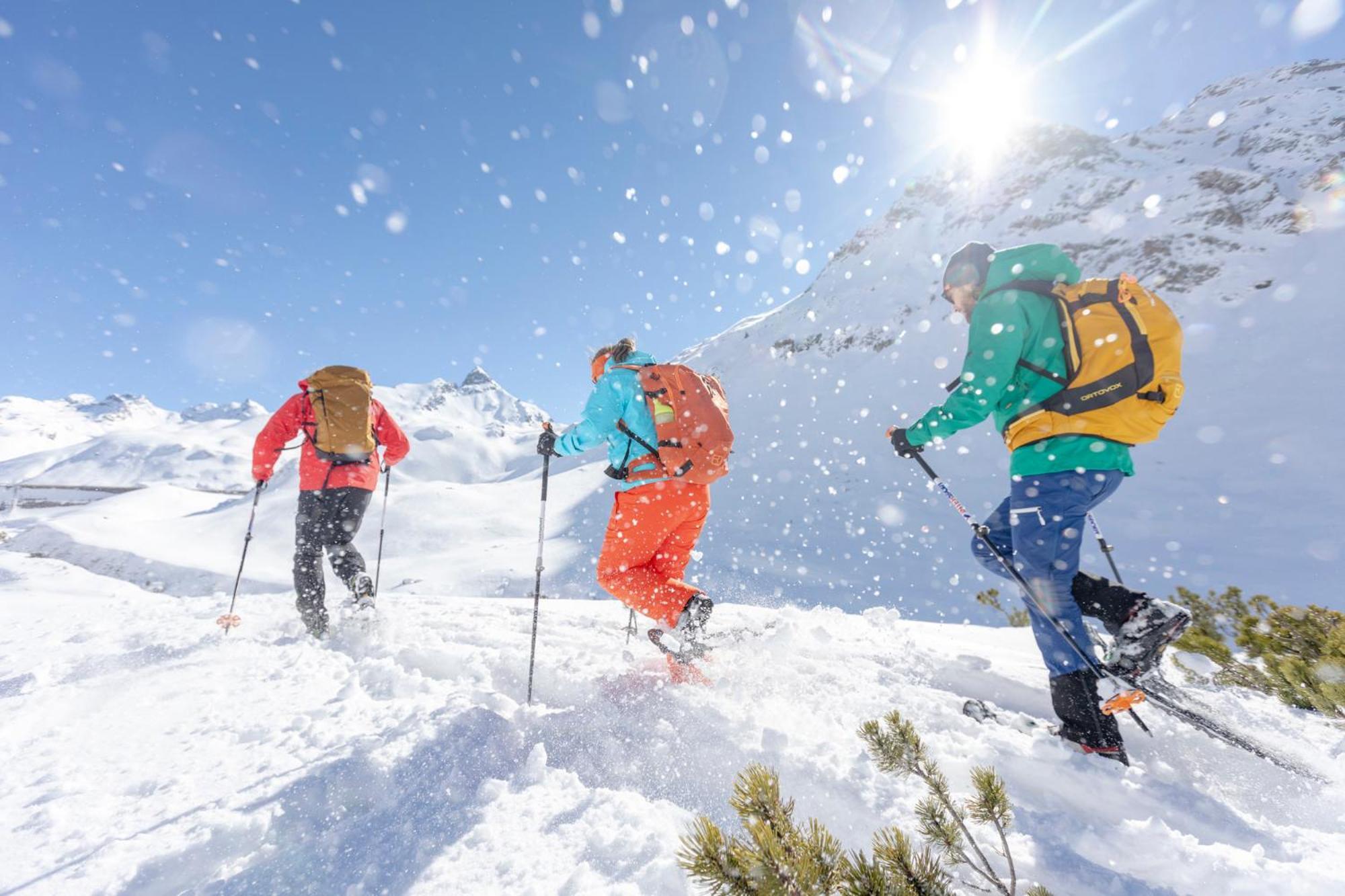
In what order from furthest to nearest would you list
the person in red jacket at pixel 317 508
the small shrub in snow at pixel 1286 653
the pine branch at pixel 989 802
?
the person in red jacket at pixel 317 508 < the small shrub in snow at pixel 1286 653 < the pine branch at pixel 989 802

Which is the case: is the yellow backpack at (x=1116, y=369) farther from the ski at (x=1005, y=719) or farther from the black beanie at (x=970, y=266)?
the ski at (x=1005, y=719)

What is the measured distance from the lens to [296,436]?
430 cm

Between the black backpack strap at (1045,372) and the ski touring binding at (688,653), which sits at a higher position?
the black backpack strap at (1045,372)

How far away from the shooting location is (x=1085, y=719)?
2096mm

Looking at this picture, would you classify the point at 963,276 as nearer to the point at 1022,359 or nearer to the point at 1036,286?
the point at 1036,286

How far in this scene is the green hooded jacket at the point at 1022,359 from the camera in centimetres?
226

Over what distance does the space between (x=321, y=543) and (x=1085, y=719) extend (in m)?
4.80

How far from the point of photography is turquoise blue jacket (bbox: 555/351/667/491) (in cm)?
316

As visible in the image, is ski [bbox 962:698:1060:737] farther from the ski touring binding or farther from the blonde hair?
the blonde hair

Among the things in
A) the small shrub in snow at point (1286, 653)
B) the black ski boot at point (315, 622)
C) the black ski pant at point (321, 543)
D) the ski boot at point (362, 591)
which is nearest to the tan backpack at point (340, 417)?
the black ski pant at point (321, 543)

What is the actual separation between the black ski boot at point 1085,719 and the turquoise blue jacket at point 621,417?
83.0 inches

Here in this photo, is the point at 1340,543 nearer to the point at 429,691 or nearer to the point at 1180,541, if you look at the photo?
the point at 1180,541

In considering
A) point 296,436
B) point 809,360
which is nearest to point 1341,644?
point 296,436

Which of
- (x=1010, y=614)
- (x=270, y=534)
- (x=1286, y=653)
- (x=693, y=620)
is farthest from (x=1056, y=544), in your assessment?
(x=270, y=534)
